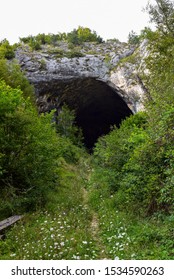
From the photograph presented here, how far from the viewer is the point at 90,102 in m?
47.1

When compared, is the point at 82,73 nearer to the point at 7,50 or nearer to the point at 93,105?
the point at 7,50

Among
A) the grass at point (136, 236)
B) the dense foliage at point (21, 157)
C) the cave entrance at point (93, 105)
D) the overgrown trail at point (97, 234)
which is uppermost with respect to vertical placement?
the cave entrance at point (93, 105)

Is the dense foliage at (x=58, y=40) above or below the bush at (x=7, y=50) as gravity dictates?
above

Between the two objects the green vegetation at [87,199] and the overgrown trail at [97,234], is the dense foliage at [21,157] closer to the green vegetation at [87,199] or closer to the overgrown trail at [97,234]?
the green vegetation at [87,199]

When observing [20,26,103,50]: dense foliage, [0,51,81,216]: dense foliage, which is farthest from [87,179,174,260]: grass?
[20,26,103,50]: dense foliage

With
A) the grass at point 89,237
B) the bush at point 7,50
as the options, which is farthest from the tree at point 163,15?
the grass at point 89,237

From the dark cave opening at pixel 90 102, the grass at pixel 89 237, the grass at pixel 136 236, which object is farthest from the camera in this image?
the dark cave opening at pixel 90 102

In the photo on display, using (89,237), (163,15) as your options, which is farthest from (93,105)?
(89,237)

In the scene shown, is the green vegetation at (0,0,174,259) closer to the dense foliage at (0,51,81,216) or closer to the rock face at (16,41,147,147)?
the dense foliage at (0,51,81,216)

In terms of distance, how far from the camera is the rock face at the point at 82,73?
1371 inches

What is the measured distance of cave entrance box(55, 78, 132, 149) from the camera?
129ft

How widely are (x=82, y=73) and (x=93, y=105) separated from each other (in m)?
12.8

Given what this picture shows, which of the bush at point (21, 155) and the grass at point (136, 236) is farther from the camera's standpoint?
A: the bush at point (21, 155)

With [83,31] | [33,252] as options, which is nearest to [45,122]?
[33,252]
